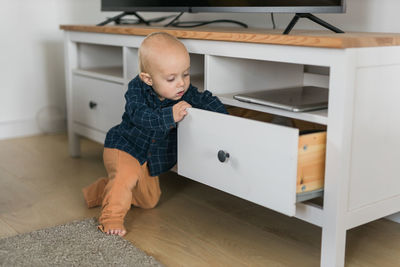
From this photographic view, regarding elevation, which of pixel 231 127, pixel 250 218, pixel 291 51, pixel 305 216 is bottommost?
pixel 250 218

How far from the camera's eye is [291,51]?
1159 millimetres

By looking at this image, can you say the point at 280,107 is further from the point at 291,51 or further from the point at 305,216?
the point at 305,216

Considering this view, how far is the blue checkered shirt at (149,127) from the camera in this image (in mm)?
1341

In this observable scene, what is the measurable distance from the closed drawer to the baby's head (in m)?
0.12

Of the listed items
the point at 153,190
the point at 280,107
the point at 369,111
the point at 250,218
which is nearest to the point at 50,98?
the point at 153,190

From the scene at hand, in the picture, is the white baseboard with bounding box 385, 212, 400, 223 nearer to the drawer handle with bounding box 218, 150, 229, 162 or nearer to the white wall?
the drawer handle with bounding box 218, 150, 229, 162

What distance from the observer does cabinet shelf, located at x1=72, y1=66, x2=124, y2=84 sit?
5.98 feet

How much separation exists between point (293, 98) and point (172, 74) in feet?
1.01

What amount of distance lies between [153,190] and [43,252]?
0.40m

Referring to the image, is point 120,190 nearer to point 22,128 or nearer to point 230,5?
point 230,5

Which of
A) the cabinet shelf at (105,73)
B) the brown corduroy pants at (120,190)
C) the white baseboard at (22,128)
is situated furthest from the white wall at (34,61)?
the brown corduroy pants at (120,190)

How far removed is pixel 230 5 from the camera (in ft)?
5.08

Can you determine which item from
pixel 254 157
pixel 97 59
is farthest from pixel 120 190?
pixel 97 59

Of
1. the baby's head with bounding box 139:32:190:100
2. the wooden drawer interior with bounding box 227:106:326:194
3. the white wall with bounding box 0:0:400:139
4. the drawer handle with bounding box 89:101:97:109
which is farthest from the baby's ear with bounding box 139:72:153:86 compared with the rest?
the white wall with bounding box 0:0:400:139
